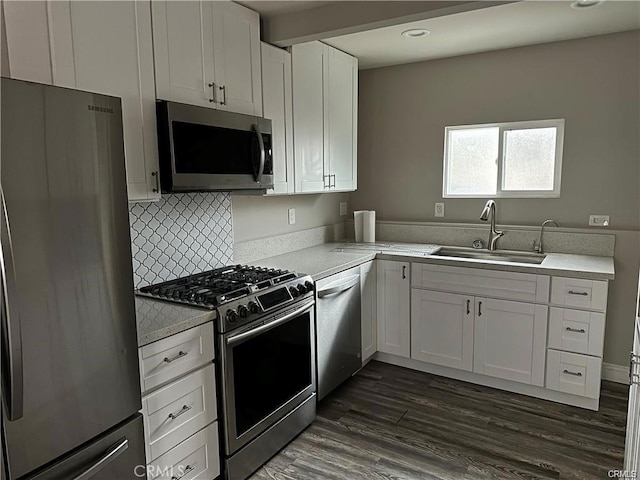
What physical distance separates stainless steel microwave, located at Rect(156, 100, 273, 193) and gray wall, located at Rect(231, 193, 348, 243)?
0.45 meters

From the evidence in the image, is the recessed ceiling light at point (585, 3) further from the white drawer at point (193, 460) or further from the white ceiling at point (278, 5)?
the white drawer at point (193, 460)

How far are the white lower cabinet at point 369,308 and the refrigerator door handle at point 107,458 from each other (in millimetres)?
1930

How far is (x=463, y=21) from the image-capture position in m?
2.77

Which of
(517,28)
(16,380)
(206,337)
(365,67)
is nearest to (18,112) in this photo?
(16,380)

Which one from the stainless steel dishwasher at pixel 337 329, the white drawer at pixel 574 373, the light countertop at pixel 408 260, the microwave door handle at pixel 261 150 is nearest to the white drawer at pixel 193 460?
the stainless steel dishwasher at pixel 337 329

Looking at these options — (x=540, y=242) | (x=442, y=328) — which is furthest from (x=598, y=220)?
(x=442, y=328)

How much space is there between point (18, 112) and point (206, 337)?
1.11m

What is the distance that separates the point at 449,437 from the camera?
99.9 inches

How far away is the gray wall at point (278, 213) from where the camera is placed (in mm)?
3012

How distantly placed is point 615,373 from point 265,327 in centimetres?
259

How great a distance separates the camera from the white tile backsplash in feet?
7.54

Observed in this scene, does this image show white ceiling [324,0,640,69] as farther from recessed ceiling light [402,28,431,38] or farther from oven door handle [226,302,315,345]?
oven door handle [226,302,315,345]

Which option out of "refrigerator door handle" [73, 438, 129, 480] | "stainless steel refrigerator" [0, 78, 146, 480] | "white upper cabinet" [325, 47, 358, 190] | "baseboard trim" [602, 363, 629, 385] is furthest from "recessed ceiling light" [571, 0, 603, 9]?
"refrigerator door handle" [73, 438, 129, 480]

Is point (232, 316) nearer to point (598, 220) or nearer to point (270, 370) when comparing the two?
point (270, 370)
